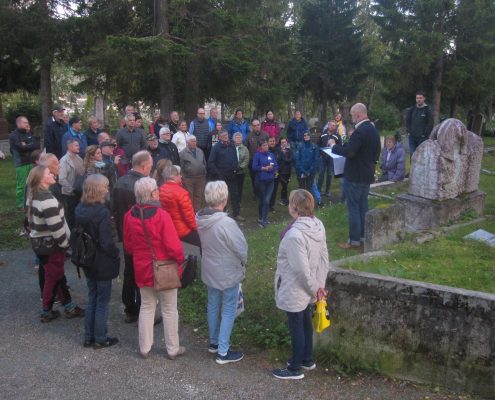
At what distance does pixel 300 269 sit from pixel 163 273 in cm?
131

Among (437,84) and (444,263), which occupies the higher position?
(437,84)

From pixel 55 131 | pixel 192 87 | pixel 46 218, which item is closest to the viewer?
pixel 46 218

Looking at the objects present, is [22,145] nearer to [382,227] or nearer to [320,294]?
[382,227]

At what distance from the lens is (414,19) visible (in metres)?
23.8

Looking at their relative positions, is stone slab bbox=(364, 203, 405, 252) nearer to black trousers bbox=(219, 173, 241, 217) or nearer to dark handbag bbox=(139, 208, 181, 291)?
dark handbag bbox=(139, 208, 181, 291)

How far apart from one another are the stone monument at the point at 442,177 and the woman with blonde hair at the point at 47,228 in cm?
518

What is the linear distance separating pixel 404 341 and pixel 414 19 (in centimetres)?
2284

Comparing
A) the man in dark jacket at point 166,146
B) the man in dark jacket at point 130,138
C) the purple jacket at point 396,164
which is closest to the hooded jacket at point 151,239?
the man in dark jacket at point 166,146

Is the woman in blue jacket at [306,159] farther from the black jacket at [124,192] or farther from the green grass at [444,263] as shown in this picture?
the black jacket at [124,192]

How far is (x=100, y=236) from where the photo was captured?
15.9ft

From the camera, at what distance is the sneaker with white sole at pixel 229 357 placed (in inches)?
189

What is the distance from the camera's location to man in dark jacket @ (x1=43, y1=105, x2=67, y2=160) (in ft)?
31.6

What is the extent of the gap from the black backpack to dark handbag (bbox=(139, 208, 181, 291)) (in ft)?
A: 2.03

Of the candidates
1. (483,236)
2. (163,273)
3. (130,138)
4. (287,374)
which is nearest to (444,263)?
(483,236)
